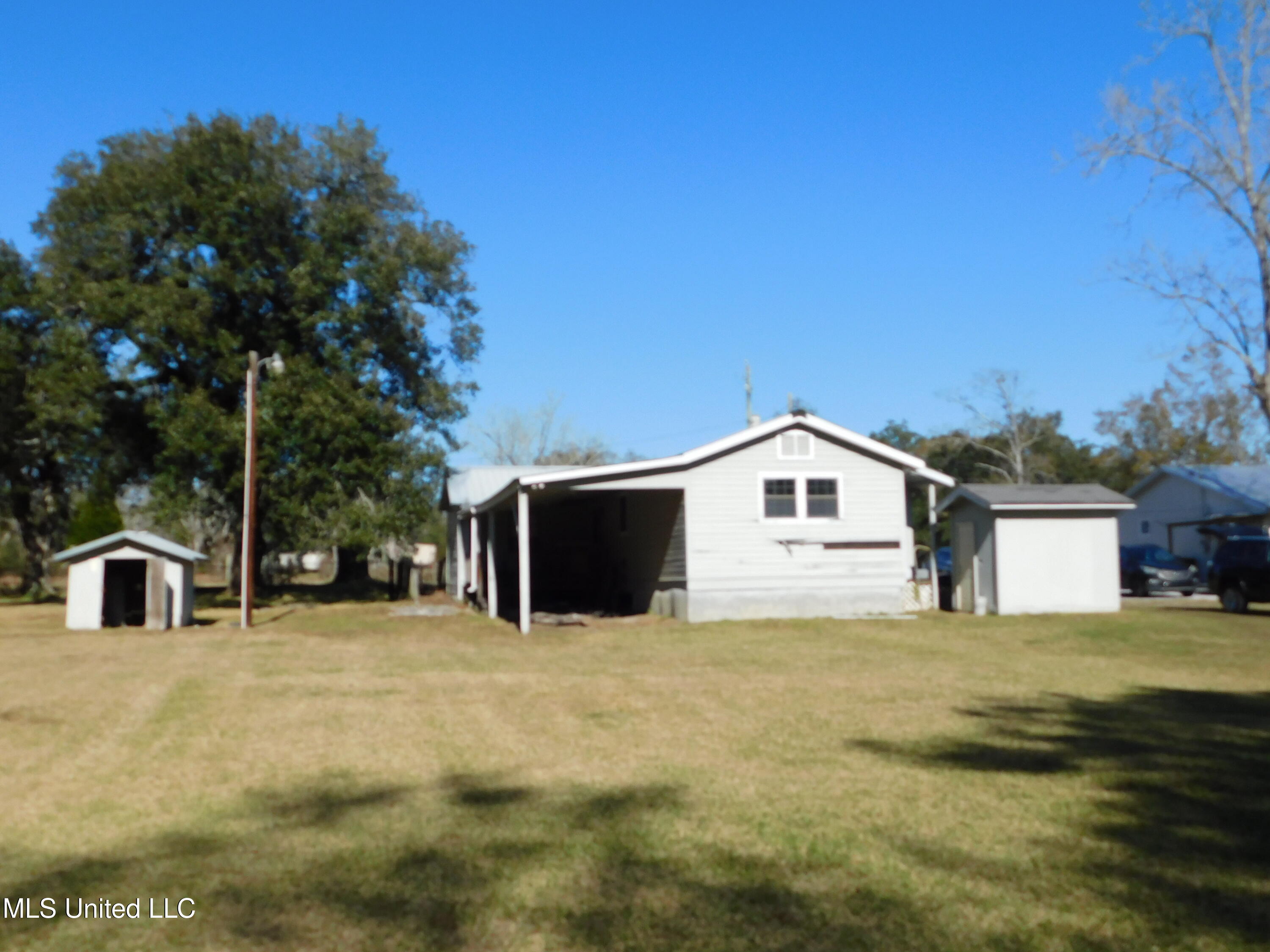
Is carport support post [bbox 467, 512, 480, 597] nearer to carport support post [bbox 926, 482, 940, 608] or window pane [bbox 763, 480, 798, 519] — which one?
window pane [bbox 763, 480, 798, 519]

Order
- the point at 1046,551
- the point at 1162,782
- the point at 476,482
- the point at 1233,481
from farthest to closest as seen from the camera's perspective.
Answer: the point at 1233,481
the point at 476,482
the point at 1046,551
the point at 1162,782

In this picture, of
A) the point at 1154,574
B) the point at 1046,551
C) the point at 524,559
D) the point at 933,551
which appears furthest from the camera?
the point at 1154,574

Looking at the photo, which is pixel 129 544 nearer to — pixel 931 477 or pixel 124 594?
pixel 124 594

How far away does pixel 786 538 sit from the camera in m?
23.7

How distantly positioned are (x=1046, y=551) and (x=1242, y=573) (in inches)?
153

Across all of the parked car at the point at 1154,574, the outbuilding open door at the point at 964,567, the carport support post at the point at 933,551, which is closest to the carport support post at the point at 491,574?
the carport support post at the point at 933,551

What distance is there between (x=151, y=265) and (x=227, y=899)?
101ft

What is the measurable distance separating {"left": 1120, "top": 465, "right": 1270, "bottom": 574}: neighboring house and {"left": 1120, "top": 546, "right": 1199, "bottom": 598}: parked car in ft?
13.7

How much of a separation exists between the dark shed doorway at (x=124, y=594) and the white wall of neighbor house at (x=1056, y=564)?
18.2 metres

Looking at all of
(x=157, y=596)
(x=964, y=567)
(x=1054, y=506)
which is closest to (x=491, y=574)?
(x=157, y=596)

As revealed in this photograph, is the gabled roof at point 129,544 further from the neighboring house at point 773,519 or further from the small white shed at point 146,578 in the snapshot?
the neighboring house at point 773,519

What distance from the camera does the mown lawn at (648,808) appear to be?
5.21 meters

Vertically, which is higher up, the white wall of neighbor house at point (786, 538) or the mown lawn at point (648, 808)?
the white wall of neighbor house at point (786, 538)

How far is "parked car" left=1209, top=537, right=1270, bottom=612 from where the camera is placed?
23.4 meters
